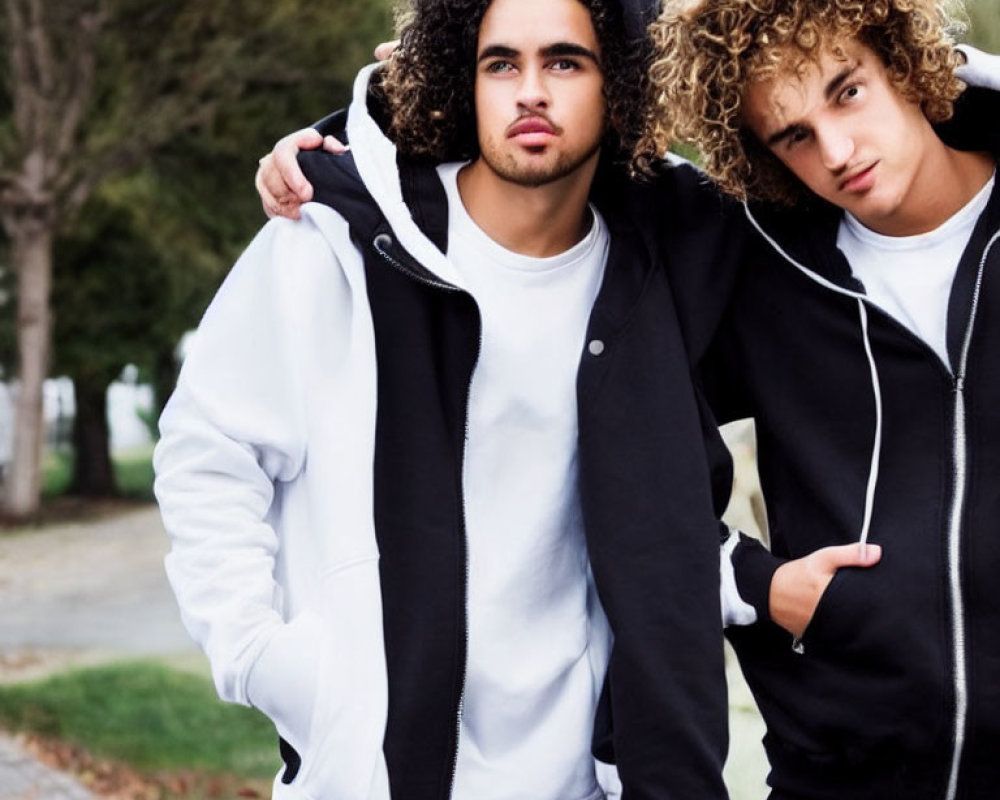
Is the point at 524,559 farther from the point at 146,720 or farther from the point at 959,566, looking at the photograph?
the point at 146,720

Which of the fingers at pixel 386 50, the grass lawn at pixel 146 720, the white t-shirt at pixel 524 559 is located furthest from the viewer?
the grass lawn at pixel 146 720

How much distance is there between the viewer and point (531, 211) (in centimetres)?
318

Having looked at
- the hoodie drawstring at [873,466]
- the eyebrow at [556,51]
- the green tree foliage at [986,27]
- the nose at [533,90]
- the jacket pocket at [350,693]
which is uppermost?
the green tree foliage at [986,27]

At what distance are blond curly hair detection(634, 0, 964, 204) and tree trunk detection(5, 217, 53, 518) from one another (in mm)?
18202

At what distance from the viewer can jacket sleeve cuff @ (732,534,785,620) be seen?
3.21 metres

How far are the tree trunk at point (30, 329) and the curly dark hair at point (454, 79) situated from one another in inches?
699

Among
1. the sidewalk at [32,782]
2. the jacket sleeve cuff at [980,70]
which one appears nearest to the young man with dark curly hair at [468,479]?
the jacket sleeve cuff at [980,70]

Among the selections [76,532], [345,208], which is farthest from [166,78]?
[345,208]

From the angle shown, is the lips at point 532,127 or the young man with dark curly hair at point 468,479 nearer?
the young man with dark curly hair at point 468,479

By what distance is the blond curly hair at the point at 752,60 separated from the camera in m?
3.14

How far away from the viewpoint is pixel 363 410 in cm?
302

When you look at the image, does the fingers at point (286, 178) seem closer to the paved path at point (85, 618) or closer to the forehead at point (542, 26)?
the forehead at point (542, 26)

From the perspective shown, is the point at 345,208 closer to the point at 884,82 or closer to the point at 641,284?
the point at 641,284

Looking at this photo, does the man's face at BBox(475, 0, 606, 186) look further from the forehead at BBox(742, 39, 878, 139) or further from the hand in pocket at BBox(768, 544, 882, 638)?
the hand in pocket at BBox(768, 544, 882, 638)
